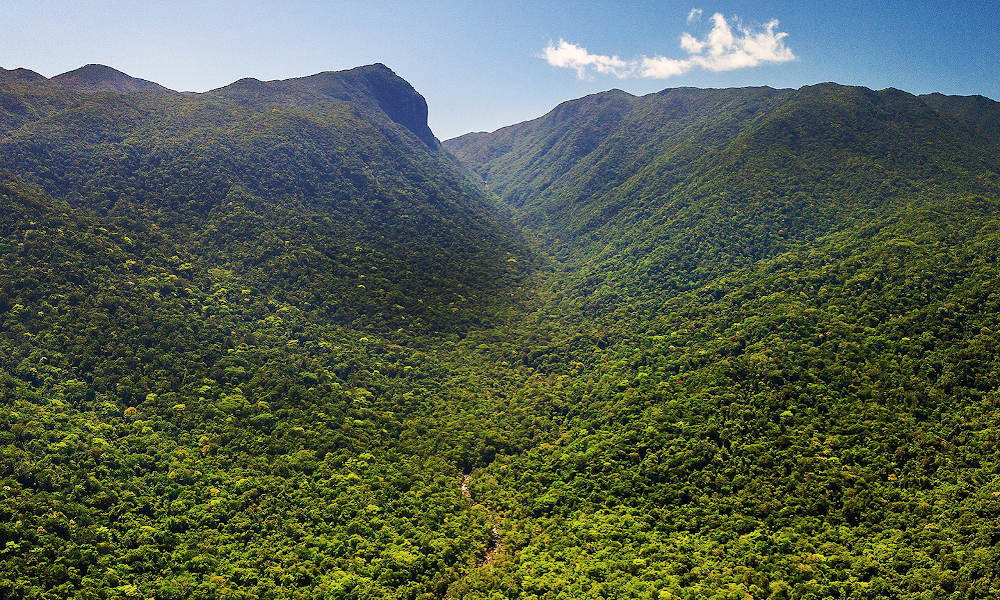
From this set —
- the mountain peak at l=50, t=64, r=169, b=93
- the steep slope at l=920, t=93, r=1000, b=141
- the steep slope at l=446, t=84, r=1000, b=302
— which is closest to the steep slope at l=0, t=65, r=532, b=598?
the steep slope at l=446, t=84, r=1000, b=302

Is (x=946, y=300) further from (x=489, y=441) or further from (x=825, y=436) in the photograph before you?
(x=489, y=441)

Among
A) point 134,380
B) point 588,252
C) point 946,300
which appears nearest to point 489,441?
point 134,380

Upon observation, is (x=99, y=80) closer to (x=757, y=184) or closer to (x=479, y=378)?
(x=479, y=378)

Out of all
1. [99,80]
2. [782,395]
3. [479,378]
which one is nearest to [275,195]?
[479,378]

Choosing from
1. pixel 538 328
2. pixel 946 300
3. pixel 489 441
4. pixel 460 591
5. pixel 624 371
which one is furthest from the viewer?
pixel 538 328

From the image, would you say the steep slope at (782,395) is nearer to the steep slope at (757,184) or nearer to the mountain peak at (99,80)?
the steep slope at (757,184)
